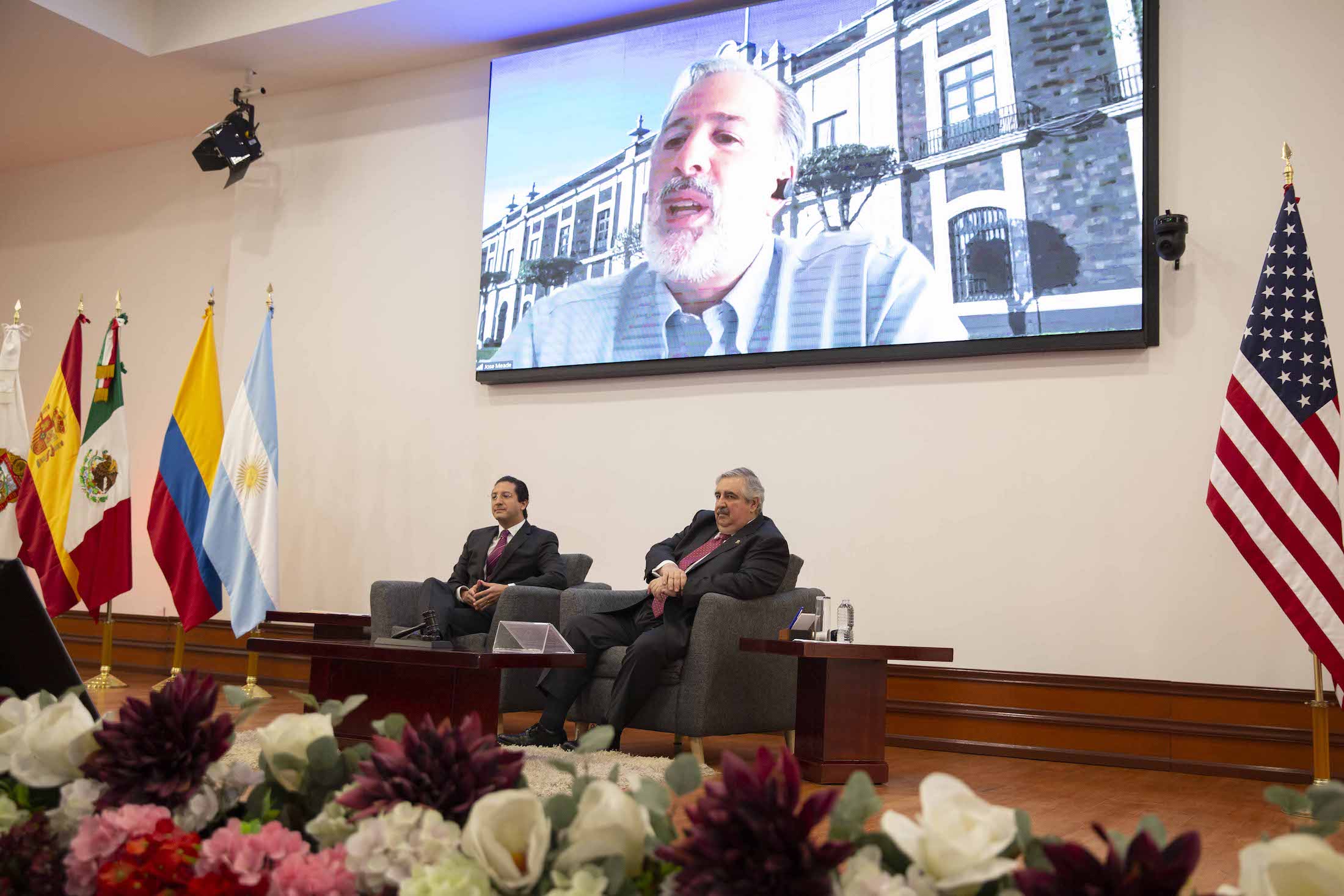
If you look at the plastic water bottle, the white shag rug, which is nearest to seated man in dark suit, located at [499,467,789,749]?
the white shag rug

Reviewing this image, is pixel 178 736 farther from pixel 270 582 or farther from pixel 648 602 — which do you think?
pixel 270 582

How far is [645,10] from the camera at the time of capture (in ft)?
21.0

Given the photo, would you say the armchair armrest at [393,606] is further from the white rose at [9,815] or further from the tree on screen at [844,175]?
the white rose at [9,815]

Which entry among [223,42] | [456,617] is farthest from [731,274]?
[223,42]

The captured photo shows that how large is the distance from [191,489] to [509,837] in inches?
238

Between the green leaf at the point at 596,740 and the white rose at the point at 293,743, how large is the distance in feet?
0.72

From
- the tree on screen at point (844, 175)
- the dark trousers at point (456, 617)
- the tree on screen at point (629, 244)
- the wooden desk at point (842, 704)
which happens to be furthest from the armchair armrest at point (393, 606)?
the tree on screen at point (844, 175)

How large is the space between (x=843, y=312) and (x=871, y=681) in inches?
76.4

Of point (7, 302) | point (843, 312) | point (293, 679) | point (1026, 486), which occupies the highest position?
point (7, 302)

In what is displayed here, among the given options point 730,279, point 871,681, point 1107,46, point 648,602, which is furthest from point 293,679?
point 1107,46

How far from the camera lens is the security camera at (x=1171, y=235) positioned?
4781 millimetres

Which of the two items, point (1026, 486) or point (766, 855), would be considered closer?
point (766, 855)

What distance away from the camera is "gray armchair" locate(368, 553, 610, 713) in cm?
491

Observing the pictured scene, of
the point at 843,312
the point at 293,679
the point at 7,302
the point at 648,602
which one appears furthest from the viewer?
the point at 7,302
